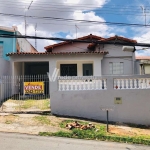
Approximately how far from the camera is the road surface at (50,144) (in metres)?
6.01

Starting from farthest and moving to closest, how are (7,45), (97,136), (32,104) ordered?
(7,45) < (32,104) < (97,136)

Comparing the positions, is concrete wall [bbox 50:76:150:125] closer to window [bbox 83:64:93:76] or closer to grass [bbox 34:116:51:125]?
grass [bbox 34:116:51:125]

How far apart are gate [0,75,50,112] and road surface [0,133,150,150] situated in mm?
3594

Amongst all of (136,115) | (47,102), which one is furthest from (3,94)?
(136,115)

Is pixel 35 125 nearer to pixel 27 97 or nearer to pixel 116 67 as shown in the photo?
pixel 27 97

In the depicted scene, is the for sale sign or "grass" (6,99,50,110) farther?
the for sale sign

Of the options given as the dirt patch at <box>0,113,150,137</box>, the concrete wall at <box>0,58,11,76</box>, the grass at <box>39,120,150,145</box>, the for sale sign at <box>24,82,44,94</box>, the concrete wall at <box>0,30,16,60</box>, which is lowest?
the grass at <box>39,120,150,145</box>

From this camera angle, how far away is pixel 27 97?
11.9 metres

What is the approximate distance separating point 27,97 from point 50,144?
5895 millimetres

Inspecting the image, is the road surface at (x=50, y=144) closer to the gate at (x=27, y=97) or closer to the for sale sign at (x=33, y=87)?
the gate at (x=27, y=97)

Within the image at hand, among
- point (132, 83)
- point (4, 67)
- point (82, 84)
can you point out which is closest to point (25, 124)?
point (82, 84)

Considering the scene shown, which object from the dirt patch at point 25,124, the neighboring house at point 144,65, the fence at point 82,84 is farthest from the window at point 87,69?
the dirt patch at point 25,124

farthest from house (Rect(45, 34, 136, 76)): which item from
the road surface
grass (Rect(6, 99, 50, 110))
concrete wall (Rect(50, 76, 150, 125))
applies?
the road surface

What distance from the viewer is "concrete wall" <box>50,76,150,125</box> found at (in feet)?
33.1
